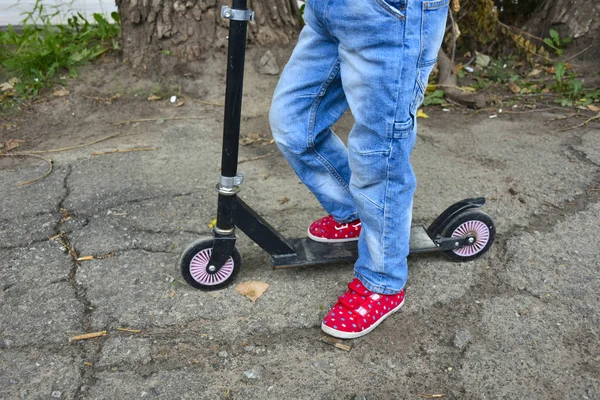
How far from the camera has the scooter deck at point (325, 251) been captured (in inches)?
88.8

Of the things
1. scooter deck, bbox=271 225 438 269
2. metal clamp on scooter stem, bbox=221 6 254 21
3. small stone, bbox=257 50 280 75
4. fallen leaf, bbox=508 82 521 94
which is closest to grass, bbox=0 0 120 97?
small stone, bbox=257 50 280 75

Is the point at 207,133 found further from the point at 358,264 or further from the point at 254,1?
the point at 358,264

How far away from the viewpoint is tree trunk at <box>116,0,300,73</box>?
380 cm

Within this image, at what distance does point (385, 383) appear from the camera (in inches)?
72.1

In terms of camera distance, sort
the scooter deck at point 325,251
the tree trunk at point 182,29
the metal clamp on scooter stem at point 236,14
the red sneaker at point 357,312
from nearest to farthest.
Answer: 1. the metal clamp on scooter stem at point 236,14
2. the red sneaker at point 357,312
3. the scooter deck at point 325,251
4. the tree trunk at point 182,29

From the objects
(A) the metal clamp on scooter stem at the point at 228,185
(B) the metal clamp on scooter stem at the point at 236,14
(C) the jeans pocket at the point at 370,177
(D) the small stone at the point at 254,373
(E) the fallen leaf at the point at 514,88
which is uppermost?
(B) the metal clamp on scooter stem at the point at 236,14

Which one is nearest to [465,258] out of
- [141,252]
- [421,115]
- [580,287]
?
[580,287]

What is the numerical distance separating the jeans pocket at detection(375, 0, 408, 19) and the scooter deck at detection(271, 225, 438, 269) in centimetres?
98

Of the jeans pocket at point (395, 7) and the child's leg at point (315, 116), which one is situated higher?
the jeans pocket at point (395, 7)

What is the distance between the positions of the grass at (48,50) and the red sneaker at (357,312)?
2.68 m

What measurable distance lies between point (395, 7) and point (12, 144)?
2547 millimetres

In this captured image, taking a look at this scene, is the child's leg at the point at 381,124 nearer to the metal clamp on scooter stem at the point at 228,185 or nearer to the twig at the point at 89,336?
the metal clamp on scooter stem at the point at 228,185

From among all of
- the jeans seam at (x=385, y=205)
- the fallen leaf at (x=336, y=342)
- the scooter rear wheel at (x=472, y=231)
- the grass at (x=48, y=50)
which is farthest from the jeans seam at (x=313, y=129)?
the grass at (x=48, y=50)

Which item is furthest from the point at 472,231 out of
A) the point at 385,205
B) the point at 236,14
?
the point at 236,14
